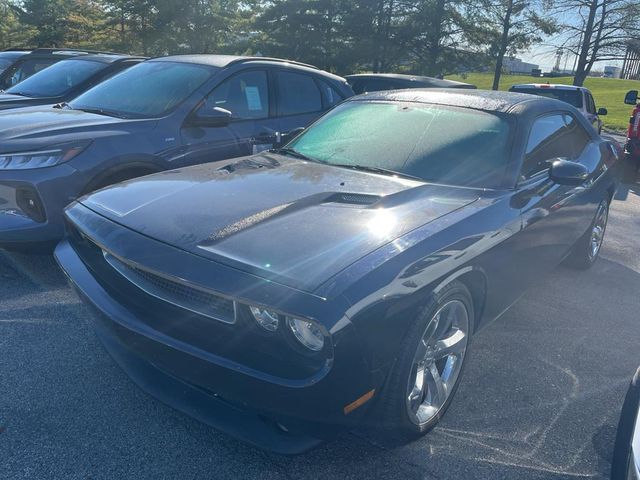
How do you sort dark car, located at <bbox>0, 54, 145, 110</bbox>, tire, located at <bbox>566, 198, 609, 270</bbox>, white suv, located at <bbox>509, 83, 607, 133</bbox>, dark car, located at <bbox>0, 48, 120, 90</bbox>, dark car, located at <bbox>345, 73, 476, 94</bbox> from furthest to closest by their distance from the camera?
1. white suv, located at <bbox>509, 83, 607, 133</bbox>
2. dark car, located at <bbox>345, 73, 476, 94</bbox>
3. dark car, located at <bbox>0, 48, 120, 90</bbox>
4. dark car, located at <bbox>0, 54, 145, 110</bbox>
5. tire, located at <bbox>566, 198, 609, 270</bbox>

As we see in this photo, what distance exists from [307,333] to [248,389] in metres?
0.30

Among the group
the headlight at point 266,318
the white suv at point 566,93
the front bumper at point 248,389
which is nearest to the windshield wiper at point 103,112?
the front bumper at point 248,389

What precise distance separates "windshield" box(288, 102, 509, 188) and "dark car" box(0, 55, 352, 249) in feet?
3.01

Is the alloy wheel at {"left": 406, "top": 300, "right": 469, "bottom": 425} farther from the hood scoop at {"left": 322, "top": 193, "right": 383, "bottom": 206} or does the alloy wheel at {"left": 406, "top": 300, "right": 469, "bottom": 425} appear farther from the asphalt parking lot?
the hood scoop at {"left": 322, "top": 193, "right": 383, "bottom": 206}

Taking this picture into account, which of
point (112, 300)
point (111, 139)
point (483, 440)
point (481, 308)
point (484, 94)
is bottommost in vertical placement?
point (483, 440)

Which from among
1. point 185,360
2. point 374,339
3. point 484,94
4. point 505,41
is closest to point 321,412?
point 374,339

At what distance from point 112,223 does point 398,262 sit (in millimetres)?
1345

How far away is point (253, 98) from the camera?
5.29 metres

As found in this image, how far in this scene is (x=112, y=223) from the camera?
8.55 ft

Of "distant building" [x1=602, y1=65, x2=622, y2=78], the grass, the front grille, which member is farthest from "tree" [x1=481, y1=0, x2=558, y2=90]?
"distant building" [x1=602, y1=65, x2=622, y2=78]

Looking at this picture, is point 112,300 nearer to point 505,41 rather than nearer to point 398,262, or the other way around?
point 398,262

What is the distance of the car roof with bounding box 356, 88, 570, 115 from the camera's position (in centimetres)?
363

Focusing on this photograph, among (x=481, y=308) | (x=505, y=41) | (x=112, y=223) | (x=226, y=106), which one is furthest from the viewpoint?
(x=505, y=41)

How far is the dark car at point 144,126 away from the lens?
3.88m
